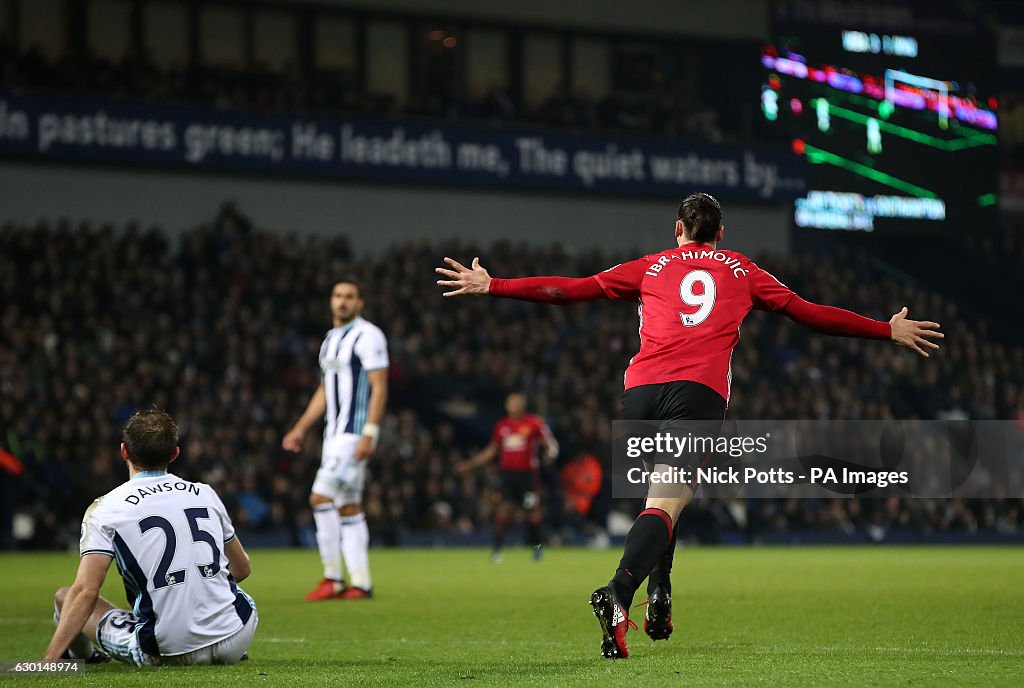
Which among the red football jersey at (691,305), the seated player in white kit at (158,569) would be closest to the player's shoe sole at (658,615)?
the red football jersey at (691,305)

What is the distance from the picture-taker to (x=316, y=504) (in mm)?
11797

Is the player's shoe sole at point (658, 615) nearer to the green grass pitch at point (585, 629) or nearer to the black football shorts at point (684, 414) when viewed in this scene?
the green grass pitch at point (585, 629)

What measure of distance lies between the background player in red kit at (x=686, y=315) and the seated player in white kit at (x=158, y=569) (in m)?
1.47

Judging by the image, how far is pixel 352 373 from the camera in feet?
38.5

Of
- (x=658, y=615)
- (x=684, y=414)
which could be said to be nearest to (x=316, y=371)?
(x=658, y=615)

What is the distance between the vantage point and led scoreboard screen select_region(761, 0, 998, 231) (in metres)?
28.0

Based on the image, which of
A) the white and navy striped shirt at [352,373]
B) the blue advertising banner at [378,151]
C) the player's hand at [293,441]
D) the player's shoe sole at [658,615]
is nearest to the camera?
the player's shoe sole at [658,615]

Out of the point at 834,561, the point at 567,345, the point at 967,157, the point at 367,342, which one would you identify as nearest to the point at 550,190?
the point at 567,345

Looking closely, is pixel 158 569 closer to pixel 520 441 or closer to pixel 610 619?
pixel 610 619

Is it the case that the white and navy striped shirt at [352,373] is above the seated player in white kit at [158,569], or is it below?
above

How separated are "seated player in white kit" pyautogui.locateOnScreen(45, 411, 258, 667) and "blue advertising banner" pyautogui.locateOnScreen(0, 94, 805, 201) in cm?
1997

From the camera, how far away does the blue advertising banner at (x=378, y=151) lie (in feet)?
84.0

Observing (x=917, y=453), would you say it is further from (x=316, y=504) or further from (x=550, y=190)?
(x=316, y=504)

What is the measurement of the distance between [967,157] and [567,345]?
28.6 ft
